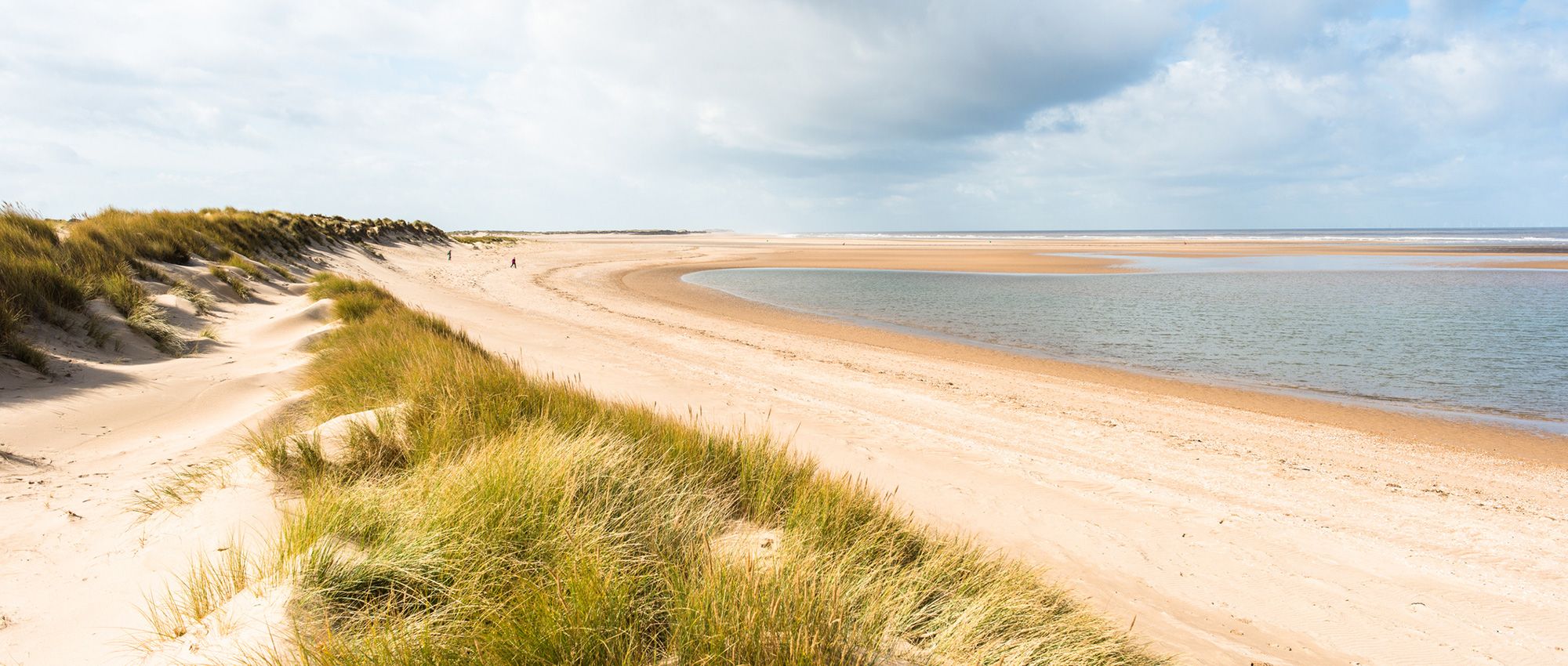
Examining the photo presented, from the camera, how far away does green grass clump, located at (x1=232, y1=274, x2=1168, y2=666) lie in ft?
7.79

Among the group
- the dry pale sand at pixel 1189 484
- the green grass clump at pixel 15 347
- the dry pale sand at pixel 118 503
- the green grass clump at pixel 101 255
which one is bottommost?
the dry pale sand at pixel 1189 484

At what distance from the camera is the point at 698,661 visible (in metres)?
2.33

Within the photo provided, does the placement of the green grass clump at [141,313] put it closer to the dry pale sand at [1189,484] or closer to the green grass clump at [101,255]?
the green grass clump at [101,255]

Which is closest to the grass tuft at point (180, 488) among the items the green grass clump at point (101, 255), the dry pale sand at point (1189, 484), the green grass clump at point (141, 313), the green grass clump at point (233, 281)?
the dry pale sand at point (1189, 484)

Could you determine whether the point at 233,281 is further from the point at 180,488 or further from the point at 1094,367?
the point at 1094,367

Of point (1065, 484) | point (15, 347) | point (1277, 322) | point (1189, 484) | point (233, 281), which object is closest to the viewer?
point (15, 347)

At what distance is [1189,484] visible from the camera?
739 centimetres

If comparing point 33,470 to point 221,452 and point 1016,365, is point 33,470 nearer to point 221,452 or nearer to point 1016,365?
point 221,452

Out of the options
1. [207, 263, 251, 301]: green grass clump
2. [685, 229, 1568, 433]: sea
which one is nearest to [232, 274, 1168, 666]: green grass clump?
[207, 263, 251, 301]: green grass clump

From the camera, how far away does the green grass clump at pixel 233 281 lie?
11705 millimetres

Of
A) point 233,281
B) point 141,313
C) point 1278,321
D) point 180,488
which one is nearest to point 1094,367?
point 1278,321

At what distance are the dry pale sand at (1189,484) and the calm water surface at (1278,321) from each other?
8.10 feet

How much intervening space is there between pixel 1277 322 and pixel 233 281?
87.4 ft

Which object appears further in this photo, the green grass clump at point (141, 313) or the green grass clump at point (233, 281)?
the green grass clump at point (233, 281)
